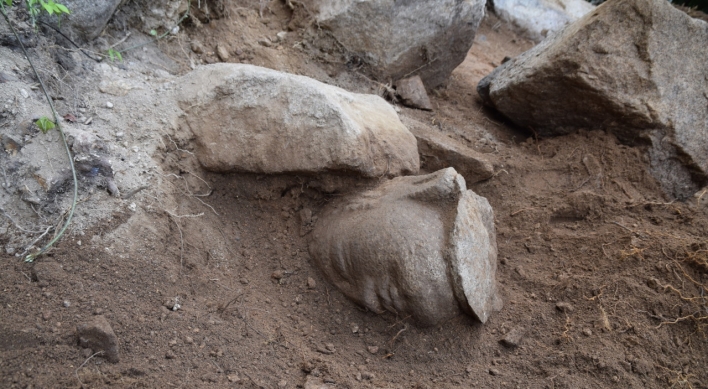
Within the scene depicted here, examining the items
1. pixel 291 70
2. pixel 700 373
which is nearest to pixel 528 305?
pixel 700 373

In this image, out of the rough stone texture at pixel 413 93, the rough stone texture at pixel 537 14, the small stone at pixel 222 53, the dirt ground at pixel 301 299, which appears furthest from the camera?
the rough stone texture at pixel 537 14

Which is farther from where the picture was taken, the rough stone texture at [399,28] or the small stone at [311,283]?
the rough stone texture at [399,28]

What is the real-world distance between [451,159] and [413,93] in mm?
768

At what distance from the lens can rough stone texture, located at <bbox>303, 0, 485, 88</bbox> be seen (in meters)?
3.26

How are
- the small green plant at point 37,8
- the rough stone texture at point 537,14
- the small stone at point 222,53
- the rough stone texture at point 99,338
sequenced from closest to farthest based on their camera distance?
the rough stone texture at point 99,338 → the small green plant at point 37,8 → the small stone at point 222,53 → the rough stone texture at point 537,14

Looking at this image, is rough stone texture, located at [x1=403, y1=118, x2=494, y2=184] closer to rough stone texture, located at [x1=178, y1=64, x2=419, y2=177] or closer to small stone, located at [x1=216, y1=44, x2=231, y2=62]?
rough stone texture, located at [x1=178, y1=64, x2=419, y2=177]

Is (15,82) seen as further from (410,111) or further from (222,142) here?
(410,111)

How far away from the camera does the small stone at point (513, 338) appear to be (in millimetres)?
2160

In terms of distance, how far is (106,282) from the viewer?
1.84 meters

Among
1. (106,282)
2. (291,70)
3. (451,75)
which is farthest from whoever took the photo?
(451,75)

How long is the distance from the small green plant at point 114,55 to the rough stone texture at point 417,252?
4.29 feet

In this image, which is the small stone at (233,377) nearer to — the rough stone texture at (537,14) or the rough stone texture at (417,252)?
the rough stone texture at (417,252)

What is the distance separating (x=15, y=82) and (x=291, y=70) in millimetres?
1575

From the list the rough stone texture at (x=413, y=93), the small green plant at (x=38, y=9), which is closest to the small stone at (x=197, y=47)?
the small green plant at (x=38, y=9)
